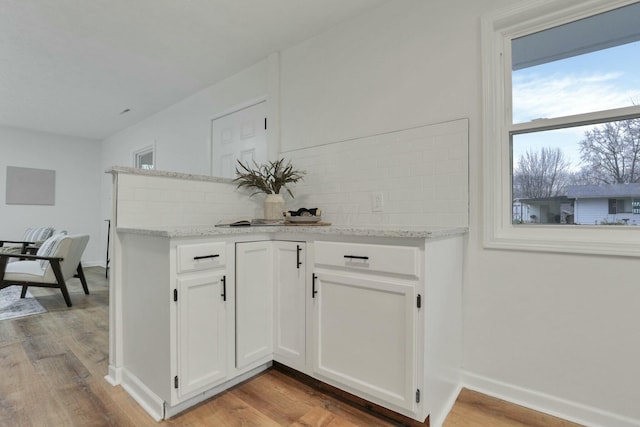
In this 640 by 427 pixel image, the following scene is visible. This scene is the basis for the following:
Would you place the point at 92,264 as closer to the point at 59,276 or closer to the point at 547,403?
the point at 59,276

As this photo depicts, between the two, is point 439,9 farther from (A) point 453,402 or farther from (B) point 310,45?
(A) point 453,402

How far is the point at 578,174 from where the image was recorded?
1572 millimetres

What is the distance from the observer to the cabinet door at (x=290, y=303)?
1756mm

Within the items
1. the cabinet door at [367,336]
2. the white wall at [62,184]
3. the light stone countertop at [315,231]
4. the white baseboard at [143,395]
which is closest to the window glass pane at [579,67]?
the light stone countertop at [315,231]

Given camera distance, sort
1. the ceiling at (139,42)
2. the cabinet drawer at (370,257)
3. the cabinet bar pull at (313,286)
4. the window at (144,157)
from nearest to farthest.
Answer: the cabinet drawer at (370,257) < the cabinet bar pull at (313,286) < the ceiling at (139,42) < the window at (144,157)

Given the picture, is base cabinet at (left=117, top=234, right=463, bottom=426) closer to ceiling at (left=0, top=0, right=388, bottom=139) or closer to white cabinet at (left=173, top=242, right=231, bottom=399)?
white cabinet at (left=173, top=242, right=231, bottom=399)

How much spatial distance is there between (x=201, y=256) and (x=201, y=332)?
0.37m

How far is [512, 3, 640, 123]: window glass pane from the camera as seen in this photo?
4.82 feet

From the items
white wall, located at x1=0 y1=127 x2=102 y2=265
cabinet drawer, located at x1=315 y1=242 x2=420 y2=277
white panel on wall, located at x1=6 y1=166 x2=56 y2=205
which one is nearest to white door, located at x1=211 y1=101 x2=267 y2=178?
cabinet drawer, located at x1=315 y1=242 x2=420 y2=277

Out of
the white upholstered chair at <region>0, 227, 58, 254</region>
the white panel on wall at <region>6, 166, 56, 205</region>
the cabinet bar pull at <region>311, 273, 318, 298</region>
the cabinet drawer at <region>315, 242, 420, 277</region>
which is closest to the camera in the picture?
the cabinet drawer at <region>315, 242, 420, 277</region>

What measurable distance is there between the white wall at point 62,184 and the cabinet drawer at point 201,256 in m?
5.40

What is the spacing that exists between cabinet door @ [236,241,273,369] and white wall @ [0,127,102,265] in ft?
17.6

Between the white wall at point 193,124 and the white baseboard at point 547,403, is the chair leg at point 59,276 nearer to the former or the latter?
the white wall at point 193,124

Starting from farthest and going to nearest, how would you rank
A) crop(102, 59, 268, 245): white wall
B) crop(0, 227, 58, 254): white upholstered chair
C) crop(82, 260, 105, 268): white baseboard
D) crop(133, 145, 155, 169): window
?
1. crop(82, 260, 105, 268): white baseboard
2. crop(133, 145, 155, 169): window
3. crop(0, 227, 58, 254): white upholstered chair
4. crop(102, 59, 268, 245): white wall
